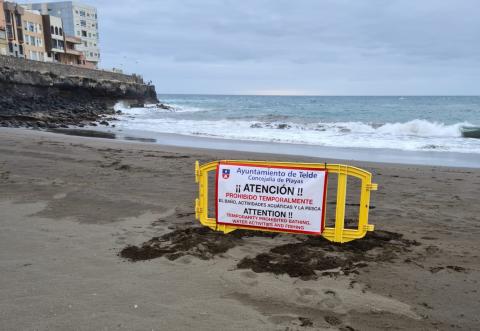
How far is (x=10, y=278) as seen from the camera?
3.74 m

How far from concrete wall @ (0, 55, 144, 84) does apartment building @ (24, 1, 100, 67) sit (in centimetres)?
2858

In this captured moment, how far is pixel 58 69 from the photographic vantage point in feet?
149

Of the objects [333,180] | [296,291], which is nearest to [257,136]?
[333,180]

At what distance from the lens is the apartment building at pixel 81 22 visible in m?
81.5

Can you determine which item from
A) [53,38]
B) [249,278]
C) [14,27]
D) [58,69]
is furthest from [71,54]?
[249,278]

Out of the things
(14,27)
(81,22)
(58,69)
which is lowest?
(58,69)

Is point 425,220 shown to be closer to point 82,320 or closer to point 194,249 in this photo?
point 194,249

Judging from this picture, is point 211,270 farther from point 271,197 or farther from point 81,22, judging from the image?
point 81,22

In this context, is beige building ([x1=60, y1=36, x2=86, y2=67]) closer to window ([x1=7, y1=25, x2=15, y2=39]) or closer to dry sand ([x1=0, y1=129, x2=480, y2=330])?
window ([x1=7, y1=25, x2=15, y2=39])

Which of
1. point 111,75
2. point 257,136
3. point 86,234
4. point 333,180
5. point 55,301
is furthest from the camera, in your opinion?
point 111,75

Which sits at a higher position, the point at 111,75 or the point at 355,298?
the point at 111,75

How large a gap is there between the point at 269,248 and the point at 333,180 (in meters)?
4.04

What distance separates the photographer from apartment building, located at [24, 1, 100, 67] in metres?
81.5

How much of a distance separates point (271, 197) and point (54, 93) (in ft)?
150
